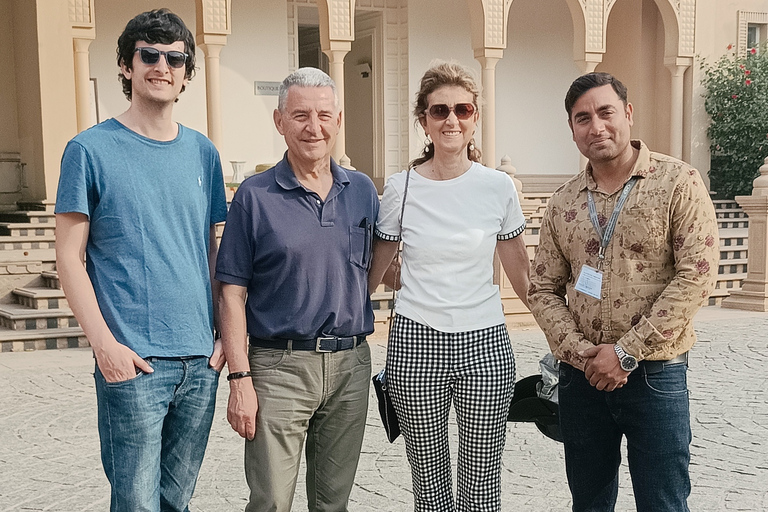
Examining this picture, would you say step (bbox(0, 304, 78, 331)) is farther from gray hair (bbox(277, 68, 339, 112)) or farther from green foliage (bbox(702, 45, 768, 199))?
green foliage (bbox(702, 45, 768, 199))

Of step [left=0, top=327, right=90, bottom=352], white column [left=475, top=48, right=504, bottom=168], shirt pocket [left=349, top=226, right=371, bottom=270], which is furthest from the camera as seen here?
white column [left=475, top=48, right=504, bottom=168]

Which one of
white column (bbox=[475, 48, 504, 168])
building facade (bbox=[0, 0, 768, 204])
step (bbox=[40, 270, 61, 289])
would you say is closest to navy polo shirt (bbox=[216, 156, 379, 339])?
step (bbox=[40, 270, 61, 289])

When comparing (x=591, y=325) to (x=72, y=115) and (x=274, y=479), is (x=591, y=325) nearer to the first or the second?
(x=274, y=479)

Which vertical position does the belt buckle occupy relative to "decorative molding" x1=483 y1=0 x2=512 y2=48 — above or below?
below

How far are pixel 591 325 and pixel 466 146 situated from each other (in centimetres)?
75

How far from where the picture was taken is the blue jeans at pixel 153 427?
2465mm

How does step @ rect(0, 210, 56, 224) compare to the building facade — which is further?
the building facade

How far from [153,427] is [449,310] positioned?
39.7 inches

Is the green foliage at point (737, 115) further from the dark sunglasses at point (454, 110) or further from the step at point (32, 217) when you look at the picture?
the dark sunglasses at point (454, 110)

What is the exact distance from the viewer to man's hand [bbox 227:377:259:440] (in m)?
2.65

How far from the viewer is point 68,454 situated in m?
5.03

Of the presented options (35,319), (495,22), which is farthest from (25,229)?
(495,22)

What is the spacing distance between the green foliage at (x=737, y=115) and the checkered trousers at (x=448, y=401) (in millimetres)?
14625

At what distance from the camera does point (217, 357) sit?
2660mm
